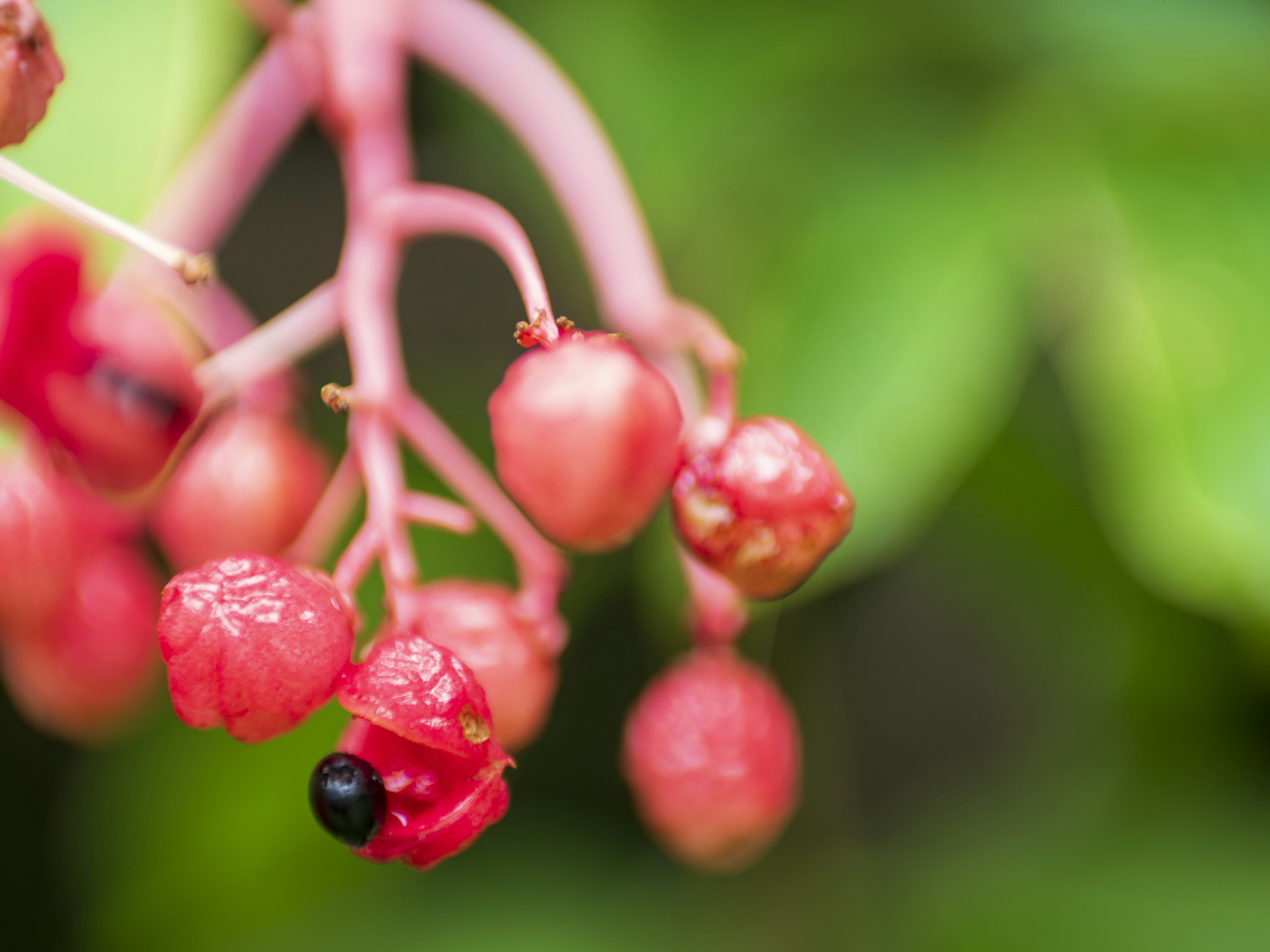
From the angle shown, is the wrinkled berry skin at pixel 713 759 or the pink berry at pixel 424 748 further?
the wrinkled berry skin at pixel 713 759

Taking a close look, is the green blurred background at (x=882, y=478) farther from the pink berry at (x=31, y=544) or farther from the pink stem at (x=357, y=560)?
the pink stem at (x=357, y=560)

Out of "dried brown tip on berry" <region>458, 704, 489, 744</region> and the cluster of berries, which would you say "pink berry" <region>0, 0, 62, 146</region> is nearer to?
the cluster of berries

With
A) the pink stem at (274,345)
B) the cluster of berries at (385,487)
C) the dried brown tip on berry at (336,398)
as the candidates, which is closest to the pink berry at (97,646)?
the cluster of berries at (385,487)

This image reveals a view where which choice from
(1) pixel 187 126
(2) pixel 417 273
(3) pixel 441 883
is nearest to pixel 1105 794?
(3) pixel 441 883

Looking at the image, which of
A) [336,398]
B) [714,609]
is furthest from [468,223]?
[714,609]

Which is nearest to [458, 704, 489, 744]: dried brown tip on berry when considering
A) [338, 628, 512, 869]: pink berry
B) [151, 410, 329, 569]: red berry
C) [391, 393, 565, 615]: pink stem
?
[338, 628, 512, 869]: pink berry
